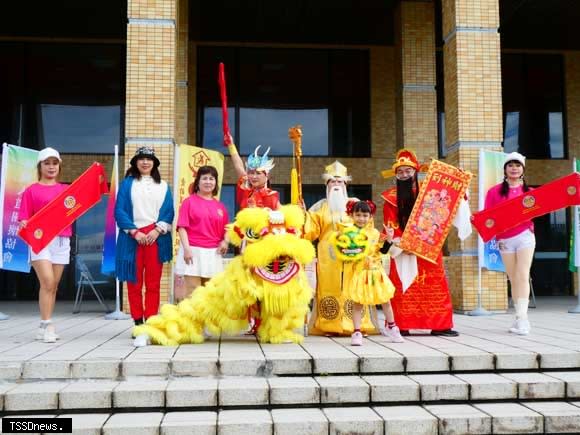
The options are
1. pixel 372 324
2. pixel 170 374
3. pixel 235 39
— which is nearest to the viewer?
pixel 170 374

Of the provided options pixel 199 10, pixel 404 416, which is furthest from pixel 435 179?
pixel 199 10

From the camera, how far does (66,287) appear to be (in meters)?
13.1

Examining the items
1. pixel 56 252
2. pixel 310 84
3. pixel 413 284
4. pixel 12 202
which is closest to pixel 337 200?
pixel 413 284

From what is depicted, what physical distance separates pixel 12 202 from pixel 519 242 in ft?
23.5

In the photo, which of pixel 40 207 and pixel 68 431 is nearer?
pixel 68 431

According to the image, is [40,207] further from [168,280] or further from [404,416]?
[404,416]

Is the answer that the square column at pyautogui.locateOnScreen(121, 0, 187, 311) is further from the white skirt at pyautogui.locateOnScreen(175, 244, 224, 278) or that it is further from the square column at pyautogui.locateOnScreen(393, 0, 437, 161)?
the square column at pyautogui.locateOnScreen(393, 0, 437, 161)

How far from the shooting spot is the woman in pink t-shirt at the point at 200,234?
5965 millimetres

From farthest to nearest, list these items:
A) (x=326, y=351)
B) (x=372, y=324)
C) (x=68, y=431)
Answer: (x=372, y=324), (x=326, y=351), (x=68, y=431)

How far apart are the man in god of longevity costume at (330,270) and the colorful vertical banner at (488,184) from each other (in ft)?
11.3

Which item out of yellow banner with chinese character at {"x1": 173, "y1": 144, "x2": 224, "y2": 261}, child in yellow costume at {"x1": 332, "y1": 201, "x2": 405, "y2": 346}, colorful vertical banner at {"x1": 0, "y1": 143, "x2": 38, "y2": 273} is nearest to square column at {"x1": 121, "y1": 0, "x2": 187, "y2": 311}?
yellow banner with chinese character at {"x1": 173, "y1": 144, "x2": 224, "y2": 261}

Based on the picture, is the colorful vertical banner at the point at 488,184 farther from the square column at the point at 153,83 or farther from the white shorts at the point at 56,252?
the white shorts at the point at 56,252

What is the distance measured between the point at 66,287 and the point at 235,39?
686 cm

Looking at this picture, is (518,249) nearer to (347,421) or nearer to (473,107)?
(347,421)
